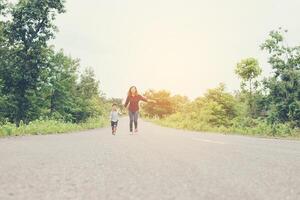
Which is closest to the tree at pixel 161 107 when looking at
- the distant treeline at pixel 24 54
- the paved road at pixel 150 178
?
the distant treeline at pixel 24 54

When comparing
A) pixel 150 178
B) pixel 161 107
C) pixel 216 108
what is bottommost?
pixel 150 178

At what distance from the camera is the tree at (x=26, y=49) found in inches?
1335

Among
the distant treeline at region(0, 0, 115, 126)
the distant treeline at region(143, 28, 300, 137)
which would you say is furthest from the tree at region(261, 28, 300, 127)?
the distant treeline at region(0, 0, 115, 126)

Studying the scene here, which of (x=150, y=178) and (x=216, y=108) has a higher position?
(x=216, y=108)

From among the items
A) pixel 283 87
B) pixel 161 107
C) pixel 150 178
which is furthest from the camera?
pixel 161 107

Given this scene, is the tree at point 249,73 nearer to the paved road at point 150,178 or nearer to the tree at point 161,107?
the paved road at point 150,178

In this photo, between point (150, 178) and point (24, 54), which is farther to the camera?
point (24, 54)

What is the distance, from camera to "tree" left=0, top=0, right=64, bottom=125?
3391 cm

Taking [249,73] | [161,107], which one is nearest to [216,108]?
[249,73]

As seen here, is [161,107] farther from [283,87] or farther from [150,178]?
[150,178]

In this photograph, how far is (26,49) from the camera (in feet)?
115

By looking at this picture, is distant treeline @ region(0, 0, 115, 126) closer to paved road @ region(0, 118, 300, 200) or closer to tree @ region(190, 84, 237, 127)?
tree @ region(190, 84, 237, 127)

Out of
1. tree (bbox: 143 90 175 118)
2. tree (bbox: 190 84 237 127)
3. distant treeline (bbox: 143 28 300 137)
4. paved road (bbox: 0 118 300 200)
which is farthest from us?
tree (bbox: 143 90 175 118)

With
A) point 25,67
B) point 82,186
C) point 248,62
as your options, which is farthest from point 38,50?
point 82,186
